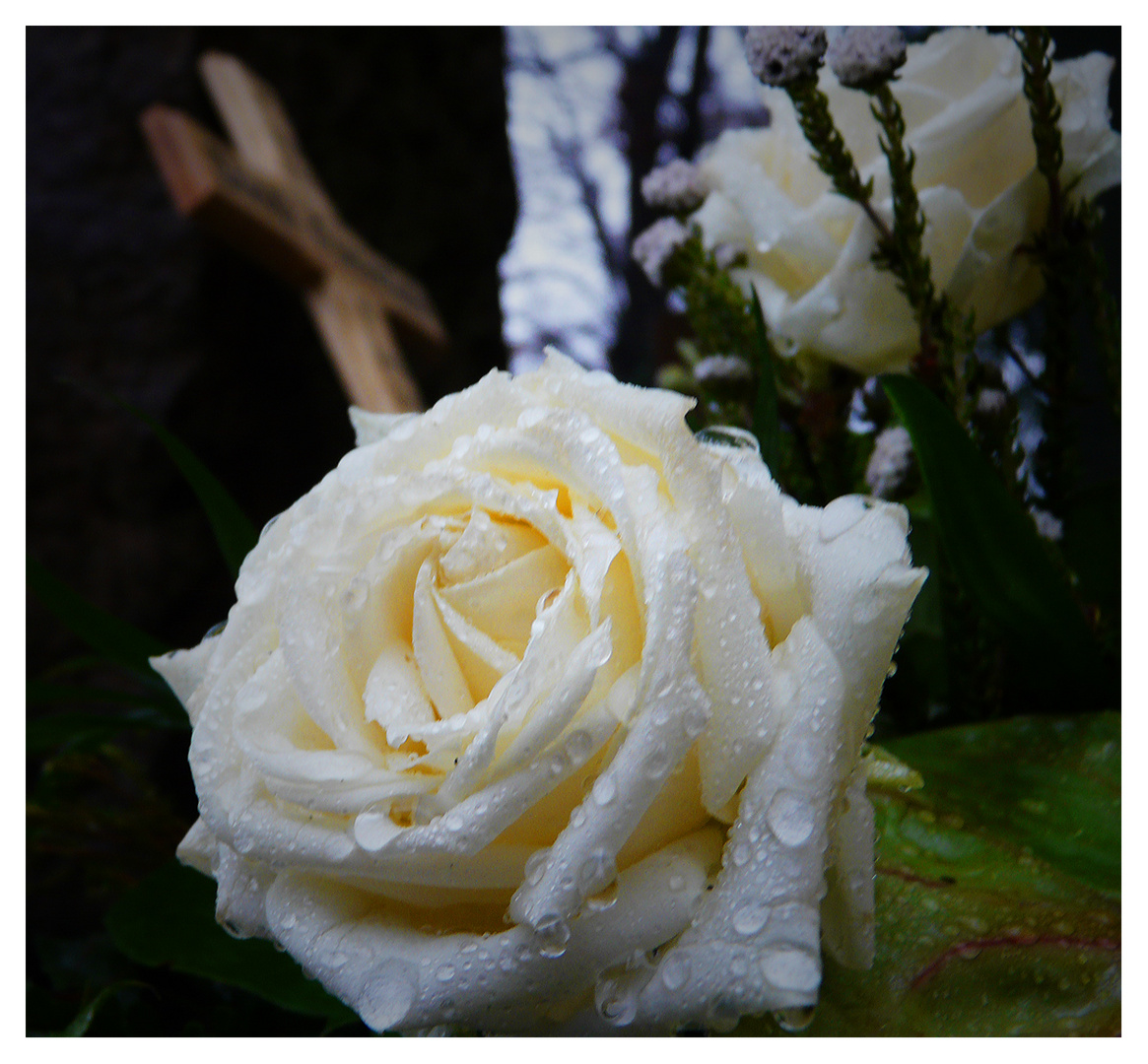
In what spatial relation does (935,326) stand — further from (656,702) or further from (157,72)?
(157,72)

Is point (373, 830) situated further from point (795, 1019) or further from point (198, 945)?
point (198, 945)

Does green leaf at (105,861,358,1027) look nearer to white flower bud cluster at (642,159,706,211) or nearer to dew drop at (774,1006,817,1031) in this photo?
dew drop at (774,1006,817,1031)

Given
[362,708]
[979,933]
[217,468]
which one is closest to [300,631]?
[362,708]

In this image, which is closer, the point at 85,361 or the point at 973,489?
the point at 973,489

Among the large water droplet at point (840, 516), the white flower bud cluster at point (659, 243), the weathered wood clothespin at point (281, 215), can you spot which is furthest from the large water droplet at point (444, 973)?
the weathered wood clothespin at point (281, 215)

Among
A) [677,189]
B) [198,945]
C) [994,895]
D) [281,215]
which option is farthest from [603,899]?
[281,215]

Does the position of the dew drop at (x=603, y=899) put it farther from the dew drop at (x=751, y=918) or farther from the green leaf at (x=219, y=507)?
the green leaf at (x=219, y=507)

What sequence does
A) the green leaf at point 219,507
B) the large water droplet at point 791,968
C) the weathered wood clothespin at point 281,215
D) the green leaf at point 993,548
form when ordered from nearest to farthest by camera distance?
the large water droplet at point 791,968
the green leaf at point 993,548
the green leaf at point 219,507
the weathered wood clothespin at point 281,215
